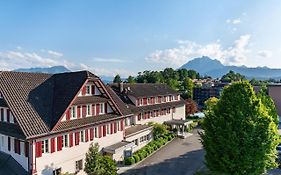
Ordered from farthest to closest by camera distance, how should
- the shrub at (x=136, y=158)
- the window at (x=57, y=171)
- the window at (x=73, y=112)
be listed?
the shrub at (x=136, y=158) < the window at (x=73, y=112) < the window at (x=57, y=171)

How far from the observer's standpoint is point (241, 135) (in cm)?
2195

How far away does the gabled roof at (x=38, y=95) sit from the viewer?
24.7 metres

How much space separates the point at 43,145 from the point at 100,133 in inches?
312

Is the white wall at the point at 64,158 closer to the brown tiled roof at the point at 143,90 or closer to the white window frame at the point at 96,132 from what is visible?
the white window frame at the point at 96,132

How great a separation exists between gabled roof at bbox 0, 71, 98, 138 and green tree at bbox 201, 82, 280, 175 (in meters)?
14.7

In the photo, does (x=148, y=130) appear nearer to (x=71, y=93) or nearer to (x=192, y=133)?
(x=192, y=133)

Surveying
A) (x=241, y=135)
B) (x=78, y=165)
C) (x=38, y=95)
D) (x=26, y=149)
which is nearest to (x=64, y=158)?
(x=78, y=165)

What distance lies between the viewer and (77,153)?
2805 cm

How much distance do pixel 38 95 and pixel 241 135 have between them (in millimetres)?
20103

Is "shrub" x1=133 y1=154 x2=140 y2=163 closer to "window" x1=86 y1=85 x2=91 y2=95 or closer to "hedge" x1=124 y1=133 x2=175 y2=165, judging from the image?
"hedge" x1=124 y1=133 x2=175 y2=165

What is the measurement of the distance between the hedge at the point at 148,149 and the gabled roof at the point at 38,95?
10.9 meters

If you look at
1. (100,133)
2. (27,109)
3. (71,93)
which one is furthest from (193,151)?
(27,109)

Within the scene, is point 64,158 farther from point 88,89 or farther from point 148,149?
point 148,149

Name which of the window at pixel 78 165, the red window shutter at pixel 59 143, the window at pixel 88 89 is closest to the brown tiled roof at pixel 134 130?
the window at pixel 88 89
